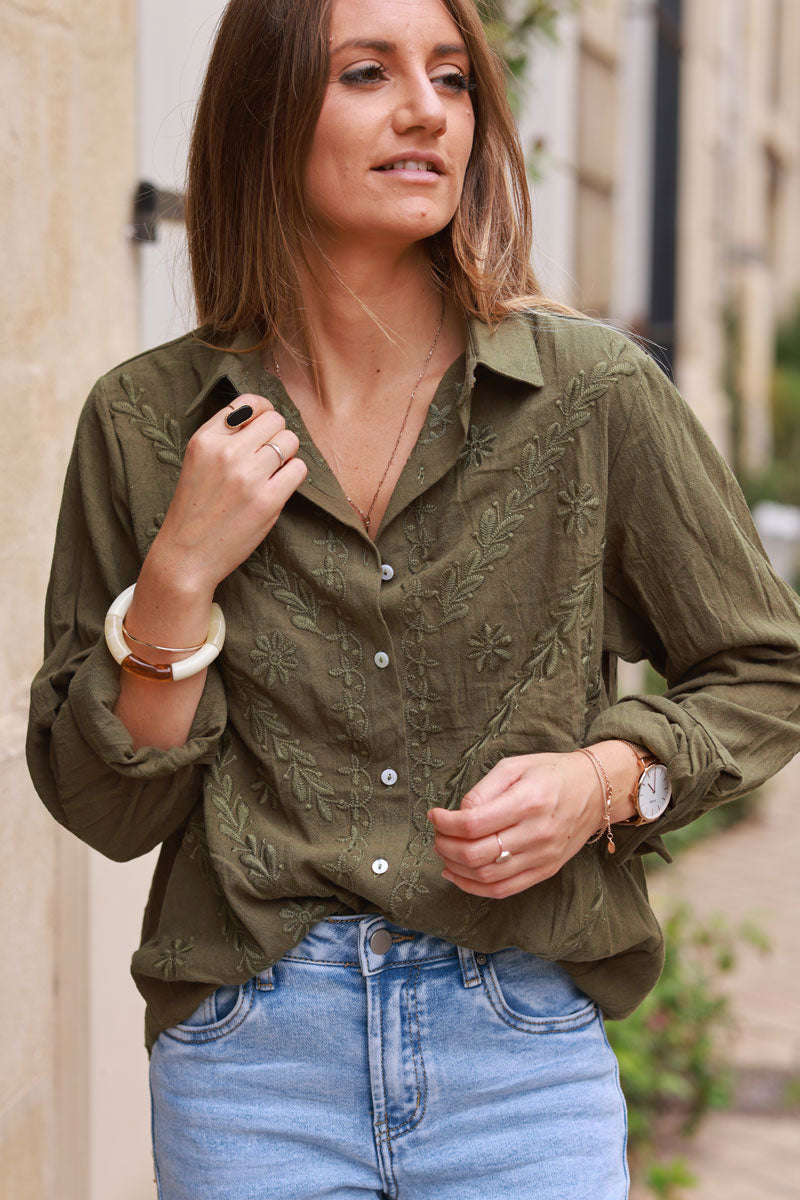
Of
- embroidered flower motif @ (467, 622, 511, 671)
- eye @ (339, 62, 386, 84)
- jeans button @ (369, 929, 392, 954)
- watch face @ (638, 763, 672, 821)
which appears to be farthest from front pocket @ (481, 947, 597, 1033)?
eye @ (339, 62, 386, 84)

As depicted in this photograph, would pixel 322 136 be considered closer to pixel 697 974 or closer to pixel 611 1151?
pixel 611 1151

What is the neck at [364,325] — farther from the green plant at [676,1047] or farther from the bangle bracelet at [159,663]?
the green plant at [676,1047]

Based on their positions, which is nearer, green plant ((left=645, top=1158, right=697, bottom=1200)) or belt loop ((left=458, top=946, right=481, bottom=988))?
belt loop ((left=458, top=946, right=481, bottom=988))

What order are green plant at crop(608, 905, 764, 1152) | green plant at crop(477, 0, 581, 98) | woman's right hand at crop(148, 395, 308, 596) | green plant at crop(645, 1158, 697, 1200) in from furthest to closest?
1. green plant at crop(477, 0, 581, 98)
2. green plant at crop(608, 905, 764, 1152)
3. green plant at crop(645, 1158, 697, 1200)
4. woman's right hand at crop(148, 395, 308, 596)

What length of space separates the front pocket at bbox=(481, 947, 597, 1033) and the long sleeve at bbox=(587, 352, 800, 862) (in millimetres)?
165

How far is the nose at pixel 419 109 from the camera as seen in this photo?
1688mm

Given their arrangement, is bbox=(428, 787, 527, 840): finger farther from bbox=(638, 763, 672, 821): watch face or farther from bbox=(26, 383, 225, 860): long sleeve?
bbox=(26, 383, 225, 860): long sleeve

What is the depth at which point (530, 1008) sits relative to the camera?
5.62ft

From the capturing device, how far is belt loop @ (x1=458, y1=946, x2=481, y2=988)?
5.57 feet

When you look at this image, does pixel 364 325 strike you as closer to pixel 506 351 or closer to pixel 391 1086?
pixel 506 351

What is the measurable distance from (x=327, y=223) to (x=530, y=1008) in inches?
37.9

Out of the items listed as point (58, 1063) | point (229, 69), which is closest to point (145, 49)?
point (229, 69)

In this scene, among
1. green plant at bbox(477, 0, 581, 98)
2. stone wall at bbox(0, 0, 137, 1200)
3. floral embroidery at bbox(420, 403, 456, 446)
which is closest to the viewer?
floral embroidery at bbox(420, 403, 456, 446)

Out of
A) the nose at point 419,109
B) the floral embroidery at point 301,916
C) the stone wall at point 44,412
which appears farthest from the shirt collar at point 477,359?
the stone wall at point 44,412
